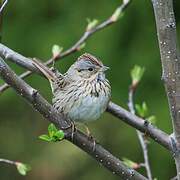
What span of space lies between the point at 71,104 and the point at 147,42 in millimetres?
1917

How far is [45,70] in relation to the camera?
9.27 feet

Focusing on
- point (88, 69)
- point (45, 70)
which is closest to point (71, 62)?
point (88, 69)

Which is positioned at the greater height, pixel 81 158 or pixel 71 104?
pixel 71 104

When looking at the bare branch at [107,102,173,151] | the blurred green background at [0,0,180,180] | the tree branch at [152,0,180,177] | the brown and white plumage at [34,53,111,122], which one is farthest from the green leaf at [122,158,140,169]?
the blurred green background at [0,0,180,180]

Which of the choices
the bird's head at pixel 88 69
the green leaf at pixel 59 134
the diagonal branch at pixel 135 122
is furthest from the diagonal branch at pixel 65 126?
the bird's head at pixel 88 69

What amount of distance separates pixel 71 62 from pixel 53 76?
6.00ft

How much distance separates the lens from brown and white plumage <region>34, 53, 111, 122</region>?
9.68ft

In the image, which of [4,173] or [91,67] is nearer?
[91,67]

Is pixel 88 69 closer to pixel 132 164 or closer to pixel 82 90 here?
pixel 82 90

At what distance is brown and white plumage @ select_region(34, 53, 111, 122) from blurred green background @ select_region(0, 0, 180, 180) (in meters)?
1.45

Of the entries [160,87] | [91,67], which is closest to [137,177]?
[91,67]

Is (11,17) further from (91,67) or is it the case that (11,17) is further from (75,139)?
(75,139)

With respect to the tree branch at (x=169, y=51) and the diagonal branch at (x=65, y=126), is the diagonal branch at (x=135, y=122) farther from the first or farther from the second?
the tree branch at (x=169, y=51)

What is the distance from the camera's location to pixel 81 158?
5012mm
